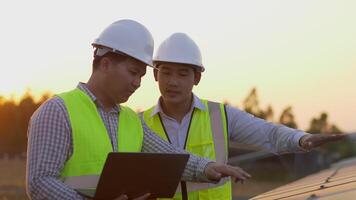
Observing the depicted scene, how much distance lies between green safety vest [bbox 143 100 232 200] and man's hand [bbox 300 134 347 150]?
2.46ft

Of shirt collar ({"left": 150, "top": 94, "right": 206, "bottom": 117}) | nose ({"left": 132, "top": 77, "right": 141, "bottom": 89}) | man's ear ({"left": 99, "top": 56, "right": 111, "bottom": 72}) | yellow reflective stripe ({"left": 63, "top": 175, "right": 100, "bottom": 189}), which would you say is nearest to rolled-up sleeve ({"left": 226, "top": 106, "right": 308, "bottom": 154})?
shirt collar ({"left": 150, "top": 94, "right": 206, "bottom": 117})

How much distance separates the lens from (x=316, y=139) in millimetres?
5984

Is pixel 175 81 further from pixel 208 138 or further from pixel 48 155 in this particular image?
pixel 48 155

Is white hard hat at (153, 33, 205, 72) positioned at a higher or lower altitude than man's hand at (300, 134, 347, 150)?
higher

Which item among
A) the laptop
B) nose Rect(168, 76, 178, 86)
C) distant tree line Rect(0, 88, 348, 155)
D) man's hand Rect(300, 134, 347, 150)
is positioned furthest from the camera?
distant tree line Rect(0, 88, 348, 155)

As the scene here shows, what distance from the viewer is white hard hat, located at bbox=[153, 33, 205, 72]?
22.6 ft

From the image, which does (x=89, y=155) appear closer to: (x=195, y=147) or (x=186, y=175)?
(x=186, y=175)

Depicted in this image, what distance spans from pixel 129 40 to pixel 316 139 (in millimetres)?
1590

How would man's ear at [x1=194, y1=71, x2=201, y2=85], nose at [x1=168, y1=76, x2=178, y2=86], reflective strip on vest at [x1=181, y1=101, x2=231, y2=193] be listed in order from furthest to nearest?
man's ear at [x1=194, y1=71, x2=201, y2=85] → reflective strip on vest at [x1=181, y1=101, x2=231, y2=193] → nose at [x1=168, y1=76, x2=178, y2=86]

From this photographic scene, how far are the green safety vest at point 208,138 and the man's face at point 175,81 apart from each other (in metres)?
0.20

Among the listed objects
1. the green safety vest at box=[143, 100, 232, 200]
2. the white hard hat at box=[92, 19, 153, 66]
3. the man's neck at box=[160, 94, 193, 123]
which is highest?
the white hard hat at box=[92, 19, 153, 66]

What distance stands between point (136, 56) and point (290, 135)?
6.16ft

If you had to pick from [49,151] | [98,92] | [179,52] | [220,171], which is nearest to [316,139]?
[220,171]

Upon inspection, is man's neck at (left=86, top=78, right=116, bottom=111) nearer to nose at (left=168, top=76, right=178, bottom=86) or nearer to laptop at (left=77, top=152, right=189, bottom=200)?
laptop at (left=77, top=152, right=189, bottom=200)
